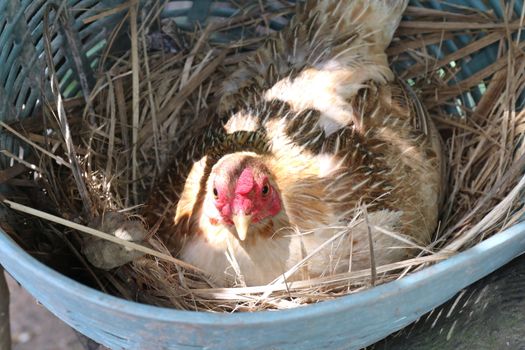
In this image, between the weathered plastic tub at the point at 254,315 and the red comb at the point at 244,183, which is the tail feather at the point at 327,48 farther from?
the weathered plastic tub at the point at 254,315

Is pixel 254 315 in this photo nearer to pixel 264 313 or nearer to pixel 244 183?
pixel 264 313

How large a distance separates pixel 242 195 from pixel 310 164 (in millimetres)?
306

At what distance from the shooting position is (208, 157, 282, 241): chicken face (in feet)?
4.40

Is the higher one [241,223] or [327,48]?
[327,48]

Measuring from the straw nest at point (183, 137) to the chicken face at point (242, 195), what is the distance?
16cm

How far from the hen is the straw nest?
0.22 ft

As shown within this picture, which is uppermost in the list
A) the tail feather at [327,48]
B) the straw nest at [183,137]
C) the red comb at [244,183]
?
the tail feather at [327,48]

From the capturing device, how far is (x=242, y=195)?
1342 millimetres

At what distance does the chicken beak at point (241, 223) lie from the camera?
1.32m

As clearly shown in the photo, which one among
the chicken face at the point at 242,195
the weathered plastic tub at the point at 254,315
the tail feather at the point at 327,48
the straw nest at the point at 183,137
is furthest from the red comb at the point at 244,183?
the tail feather at the point at 327,48

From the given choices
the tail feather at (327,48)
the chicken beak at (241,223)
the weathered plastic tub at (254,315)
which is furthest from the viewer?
the tail feather at (327,48)

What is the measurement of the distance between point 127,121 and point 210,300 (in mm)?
766

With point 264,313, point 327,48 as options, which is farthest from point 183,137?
point 264,313

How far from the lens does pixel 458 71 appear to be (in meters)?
2.08
